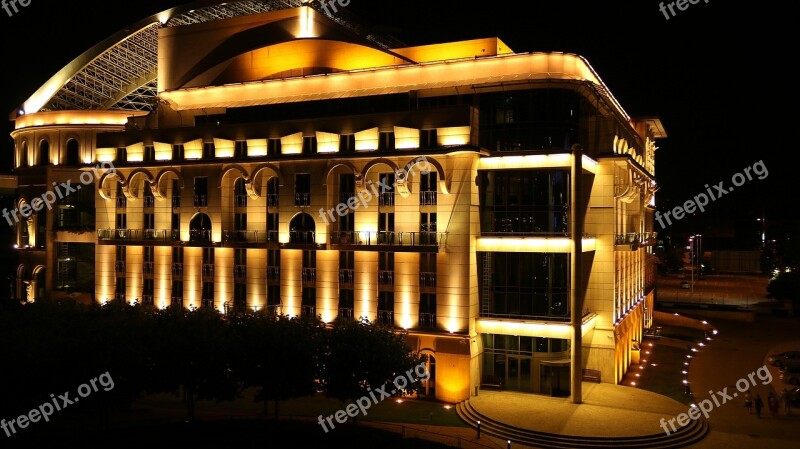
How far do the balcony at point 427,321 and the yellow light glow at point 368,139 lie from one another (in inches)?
439

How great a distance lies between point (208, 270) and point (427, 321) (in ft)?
56.9

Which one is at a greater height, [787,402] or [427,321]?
[427,321]

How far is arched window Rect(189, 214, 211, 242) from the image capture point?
47.5 m

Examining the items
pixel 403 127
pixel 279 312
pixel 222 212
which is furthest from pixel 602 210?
pixel 222 212

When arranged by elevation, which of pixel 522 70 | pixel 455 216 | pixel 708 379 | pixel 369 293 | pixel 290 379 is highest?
pixel 522 70

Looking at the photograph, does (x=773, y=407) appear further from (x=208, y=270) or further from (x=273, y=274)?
(x=208, y=270)

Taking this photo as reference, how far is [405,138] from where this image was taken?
135ft

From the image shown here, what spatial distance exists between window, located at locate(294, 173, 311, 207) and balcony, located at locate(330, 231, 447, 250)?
126 inches

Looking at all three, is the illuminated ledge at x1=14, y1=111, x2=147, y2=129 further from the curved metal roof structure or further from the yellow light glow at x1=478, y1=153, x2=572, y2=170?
the yellow light glow at x1=478, y1=153, x2=572, y2=170

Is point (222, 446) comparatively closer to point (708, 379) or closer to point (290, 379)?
point (290, 379)

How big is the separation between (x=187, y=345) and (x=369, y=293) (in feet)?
42.5

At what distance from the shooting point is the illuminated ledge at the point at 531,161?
38688 millimetres

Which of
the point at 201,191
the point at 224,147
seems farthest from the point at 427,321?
the point at 201,191

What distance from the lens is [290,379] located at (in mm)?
32938
